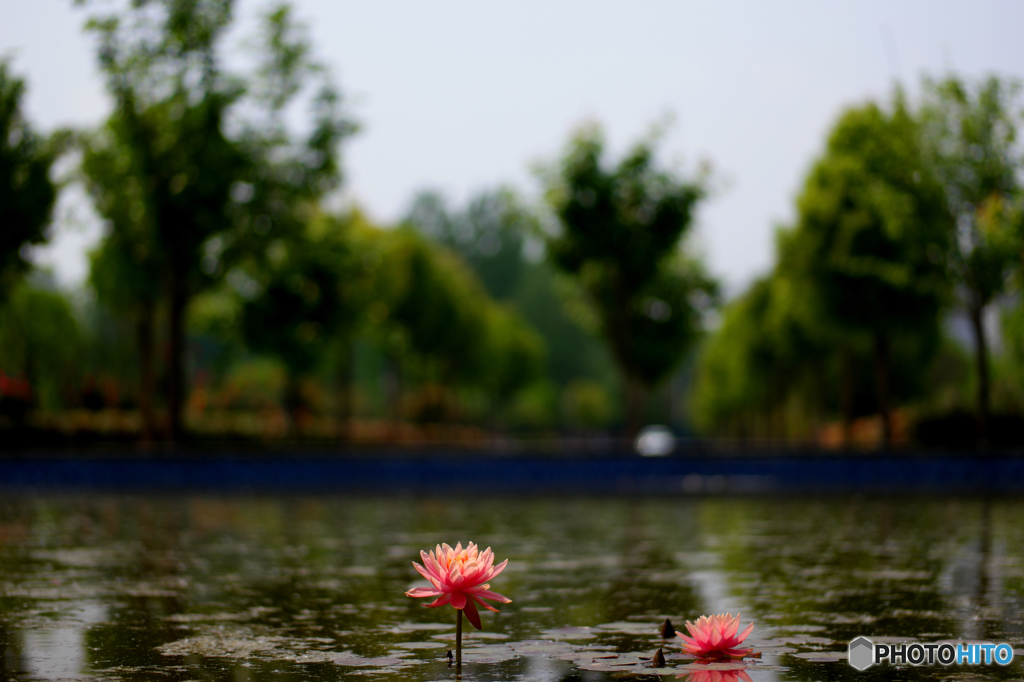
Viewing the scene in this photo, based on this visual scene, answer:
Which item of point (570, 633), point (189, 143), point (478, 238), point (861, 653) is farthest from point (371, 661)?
point (478, 238)

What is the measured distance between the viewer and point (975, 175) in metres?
29.0

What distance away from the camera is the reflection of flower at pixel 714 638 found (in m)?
6.11

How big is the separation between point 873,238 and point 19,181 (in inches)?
906

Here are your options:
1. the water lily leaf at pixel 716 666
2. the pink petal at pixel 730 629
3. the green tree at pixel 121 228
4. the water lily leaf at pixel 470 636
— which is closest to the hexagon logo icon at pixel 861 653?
the water lily leaf at pixel 716 666

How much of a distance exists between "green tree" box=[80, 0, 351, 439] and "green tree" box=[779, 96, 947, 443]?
14794 millimetres

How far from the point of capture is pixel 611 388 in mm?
120000

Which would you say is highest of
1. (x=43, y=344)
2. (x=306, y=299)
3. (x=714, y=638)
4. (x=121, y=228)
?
(x=121, y=228)

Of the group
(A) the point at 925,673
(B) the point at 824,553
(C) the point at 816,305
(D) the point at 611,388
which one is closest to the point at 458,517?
(B) the point at 824,553

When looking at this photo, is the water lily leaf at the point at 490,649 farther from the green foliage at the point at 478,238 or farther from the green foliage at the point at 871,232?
the green foliage at the point at 478,238

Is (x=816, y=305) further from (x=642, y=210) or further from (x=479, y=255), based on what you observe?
(x=479, y=255)

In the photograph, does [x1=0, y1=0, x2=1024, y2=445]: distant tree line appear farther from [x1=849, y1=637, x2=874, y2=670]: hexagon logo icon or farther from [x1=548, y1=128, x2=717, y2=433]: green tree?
[x1=849, y1=637, x2=874, y2=670]: hexagon logo icon

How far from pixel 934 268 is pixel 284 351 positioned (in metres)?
19.1

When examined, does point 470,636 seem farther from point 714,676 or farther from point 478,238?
point 478,238

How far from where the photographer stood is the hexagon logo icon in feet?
21.2
